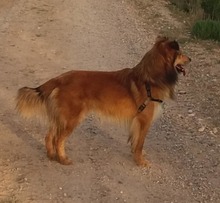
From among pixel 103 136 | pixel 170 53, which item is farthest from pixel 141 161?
pixel 170 53

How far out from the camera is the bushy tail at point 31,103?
5.96m

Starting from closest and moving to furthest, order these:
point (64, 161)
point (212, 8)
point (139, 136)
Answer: point (64, 161) < point (139, 136) < point (212, 8)

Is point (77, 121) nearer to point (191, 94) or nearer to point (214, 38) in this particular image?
point (191, 94)

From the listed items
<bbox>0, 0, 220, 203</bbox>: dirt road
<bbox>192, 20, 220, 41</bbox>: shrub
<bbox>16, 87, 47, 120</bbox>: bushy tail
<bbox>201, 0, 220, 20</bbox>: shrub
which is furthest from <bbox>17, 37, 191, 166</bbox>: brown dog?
<bbox>201, 0, 220, 20</bbox>: shrub

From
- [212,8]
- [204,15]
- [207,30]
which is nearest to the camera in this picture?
[207,30]

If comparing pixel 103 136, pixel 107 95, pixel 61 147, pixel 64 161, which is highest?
pixel 107 95

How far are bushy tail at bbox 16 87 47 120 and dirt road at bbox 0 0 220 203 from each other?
0.56 meters

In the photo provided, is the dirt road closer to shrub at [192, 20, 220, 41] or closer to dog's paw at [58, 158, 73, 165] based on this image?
dog's paw at [58, 158, 73, 165]

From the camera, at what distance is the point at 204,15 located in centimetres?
1380

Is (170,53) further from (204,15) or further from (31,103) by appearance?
(204,15)

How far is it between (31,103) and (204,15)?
8.80 metres

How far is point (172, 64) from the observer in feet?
19.5

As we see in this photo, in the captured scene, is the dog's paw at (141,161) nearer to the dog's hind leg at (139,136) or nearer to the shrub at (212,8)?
the dog's hind leg at (139,136)

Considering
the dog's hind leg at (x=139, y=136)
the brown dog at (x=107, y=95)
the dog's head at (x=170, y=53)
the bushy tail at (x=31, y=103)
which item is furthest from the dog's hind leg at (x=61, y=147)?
the dog's head at (x=170, y=53)
